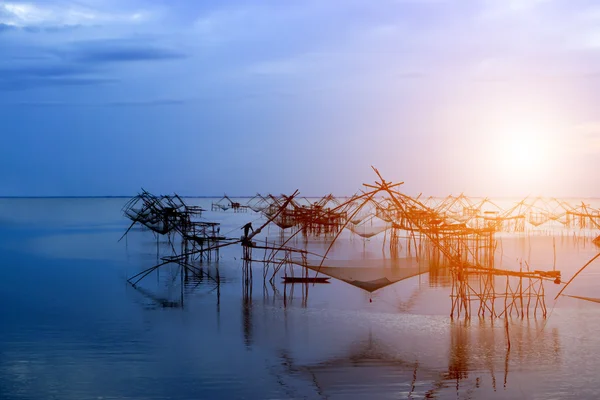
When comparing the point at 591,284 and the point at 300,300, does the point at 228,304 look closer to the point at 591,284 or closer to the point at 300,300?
the point at 300,300

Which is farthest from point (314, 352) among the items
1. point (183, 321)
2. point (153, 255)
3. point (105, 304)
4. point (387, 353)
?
point (153, 255)

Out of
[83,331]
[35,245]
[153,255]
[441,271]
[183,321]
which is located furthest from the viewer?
[35,245]

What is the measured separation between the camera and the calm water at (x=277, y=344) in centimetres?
695

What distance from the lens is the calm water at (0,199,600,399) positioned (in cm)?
695

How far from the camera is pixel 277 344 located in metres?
8.80

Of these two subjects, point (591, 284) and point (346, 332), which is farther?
point (591, 284)

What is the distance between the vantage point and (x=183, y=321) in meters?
10.1

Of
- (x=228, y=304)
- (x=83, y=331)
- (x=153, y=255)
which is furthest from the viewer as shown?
(x=153, y=255)

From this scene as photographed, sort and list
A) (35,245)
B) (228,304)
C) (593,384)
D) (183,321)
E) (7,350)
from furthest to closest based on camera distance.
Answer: (35,245), (228,304), (183,321), (7,350), (593,384)

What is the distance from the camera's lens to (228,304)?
11.6 meters

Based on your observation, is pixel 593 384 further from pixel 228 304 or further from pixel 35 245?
pixel 35 245

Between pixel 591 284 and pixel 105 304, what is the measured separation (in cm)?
1033

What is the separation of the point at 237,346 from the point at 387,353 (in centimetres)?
200

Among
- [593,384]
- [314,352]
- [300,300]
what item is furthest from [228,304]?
[593,384]
